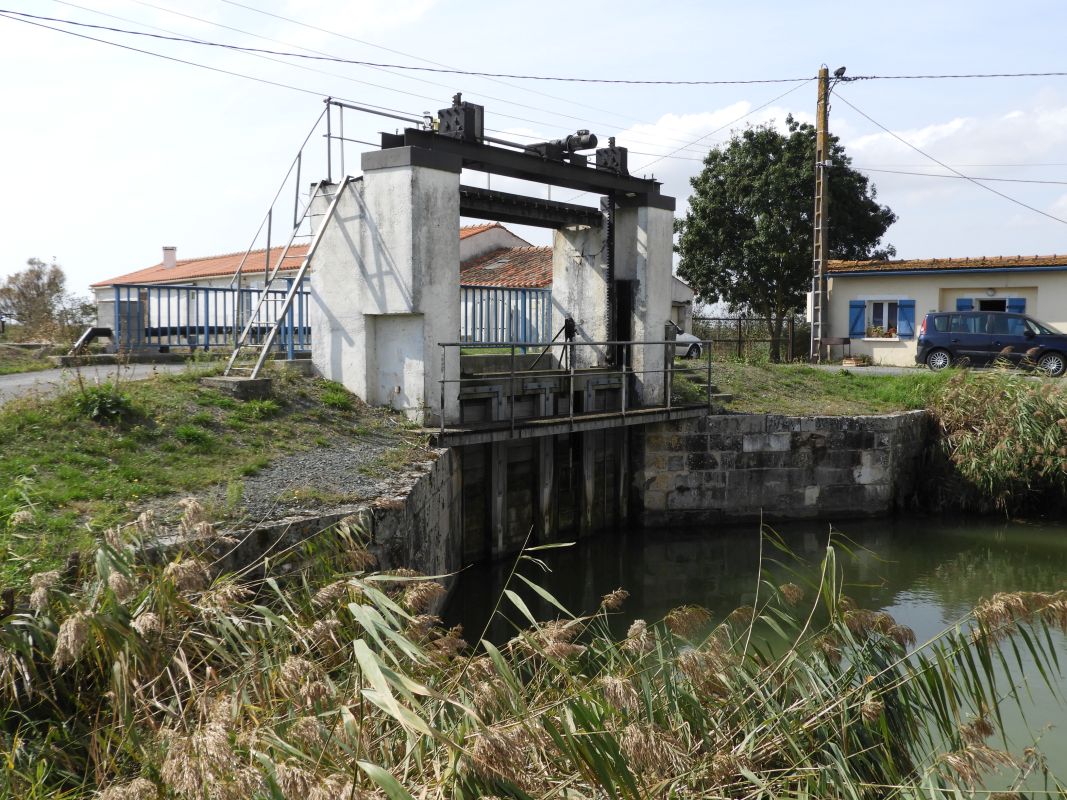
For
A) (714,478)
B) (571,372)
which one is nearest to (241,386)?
(571,372)

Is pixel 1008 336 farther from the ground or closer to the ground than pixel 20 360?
farther from the ground

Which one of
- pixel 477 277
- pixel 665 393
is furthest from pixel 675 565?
pixel 477 277

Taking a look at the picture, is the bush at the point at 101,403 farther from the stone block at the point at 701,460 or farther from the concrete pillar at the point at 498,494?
the stone block at the point at 701,460

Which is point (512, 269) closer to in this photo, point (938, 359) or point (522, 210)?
point (938, 359)

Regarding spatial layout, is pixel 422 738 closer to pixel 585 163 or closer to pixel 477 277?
pixel 585 163

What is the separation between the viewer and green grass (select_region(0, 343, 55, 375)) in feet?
41.6

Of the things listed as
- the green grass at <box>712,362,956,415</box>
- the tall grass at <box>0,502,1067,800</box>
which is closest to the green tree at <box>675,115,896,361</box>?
the green grass at <box>712,362,956,415</box>

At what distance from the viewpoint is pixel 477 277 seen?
25312 mm

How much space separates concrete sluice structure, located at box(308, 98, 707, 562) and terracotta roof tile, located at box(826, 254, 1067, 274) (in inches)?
492

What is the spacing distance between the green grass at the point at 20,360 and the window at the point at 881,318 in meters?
19.6

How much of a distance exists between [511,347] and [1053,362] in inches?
569

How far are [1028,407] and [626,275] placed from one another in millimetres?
6717

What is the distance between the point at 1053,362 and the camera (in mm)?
20562

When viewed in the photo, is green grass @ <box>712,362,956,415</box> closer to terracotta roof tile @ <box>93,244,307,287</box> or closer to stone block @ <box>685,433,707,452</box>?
stone block @ <box>685,433,707,452</box>
